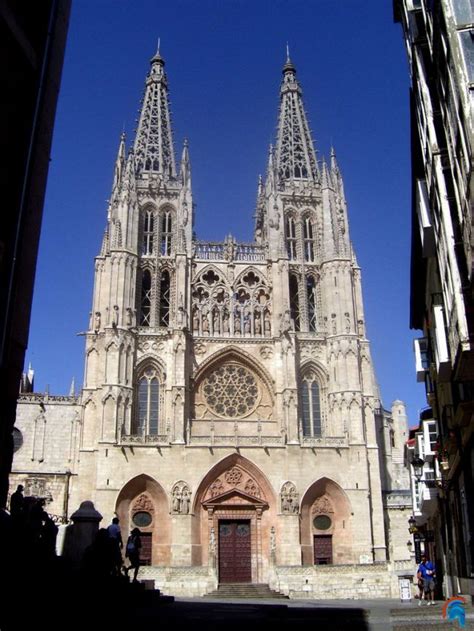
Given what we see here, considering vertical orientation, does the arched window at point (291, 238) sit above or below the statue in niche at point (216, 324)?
above

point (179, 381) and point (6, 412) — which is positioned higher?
point (179, 381)

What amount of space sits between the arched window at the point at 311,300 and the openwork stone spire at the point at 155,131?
410 inches

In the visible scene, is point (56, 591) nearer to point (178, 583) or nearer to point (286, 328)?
point (178, 583)

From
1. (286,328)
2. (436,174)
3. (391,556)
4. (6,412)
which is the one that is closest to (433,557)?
(391,556)

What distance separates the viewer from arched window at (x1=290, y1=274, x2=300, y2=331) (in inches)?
1466

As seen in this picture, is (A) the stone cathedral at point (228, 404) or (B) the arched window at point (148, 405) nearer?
(A) the stone cathedral at point (228, 404)

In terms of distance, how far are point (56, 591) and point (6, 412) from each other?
2.64 metres

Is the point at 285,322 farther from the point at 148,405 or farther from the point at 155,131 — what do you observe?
the point at 155,131

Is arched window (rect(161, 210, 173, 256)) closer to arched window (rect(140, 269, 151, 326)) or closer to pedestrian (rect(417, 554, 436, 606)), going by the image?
arched window (rect(140, 269, 151, 326))

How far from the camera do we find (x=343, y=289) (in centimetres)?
3653

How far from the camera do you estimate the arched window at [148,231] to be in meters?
37.9

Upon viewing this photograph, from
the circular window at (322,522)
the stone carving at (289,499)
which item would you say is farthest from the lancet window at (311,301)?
the circular window at (322,522)

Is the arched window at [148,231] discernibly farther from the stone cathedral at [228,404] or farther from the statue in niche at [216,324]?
the statue in niche at [216,324]

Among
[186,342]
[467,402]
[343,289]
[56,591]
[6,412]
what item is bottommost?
[56,591]
